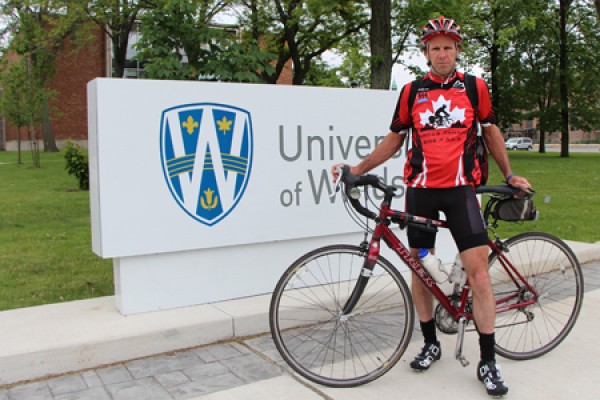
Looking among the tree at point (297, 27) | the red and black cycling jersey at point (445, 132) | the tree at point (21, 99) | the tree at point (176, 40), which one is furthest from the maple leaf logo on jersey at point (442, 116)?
the tree at point (21, 99)

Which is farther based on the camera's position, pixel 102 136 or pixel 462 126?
pixel 102 136

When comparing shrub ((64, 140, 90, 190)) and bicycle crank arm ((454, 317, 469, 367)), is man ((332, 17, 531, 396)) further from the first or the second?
shrub ((64, 140, 90, 190))

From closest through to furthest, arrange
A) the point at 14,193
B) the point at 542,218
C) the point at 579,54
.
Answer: the point at 542,218, the point at 14,193, the point at 579,54

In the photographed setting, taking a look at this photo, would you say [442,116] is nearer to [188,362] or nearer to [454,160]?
[454,160]

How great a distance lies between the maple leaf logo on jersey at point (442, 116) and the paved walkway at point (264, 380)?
1452 millimetres

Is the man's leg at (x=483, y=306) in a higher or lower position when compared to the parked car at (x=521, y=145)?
lower

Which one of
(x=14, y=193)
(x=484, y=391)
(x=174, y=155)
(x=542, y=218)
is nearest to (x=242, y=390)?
(x=484, y=391)

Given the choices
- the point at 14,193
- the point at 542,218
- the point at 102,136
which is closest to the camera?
the point at 102,136

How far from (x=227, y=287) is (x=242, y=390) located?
1416 mm

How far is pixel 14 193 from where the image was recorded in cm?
1305

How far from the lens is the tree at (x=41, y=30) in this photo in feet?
72.0

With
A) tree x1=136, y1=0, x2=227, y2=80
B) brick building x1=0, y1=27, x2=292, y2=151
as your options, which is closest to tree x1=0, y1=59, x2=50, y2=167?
tree x1=136, y1=0, x2=227, y2=80

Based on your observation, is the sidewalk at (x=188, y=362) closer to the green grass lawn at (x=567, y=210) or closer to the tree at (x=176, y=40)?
the green grass lawn at (x=567, y=210)

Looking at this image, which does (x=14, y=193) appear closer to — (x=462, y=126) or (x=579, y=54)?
(x=462, y=126)
